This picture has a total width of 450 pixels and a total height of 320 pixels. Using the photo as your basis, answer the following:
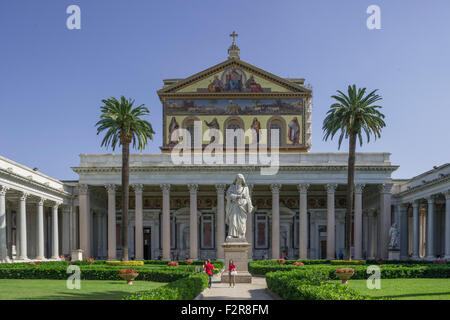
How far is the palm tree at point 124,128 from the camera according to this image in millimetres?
38719

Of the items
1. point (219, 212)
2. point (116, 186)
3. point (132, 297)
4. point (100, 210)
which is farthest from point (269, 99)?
point (132, 297)

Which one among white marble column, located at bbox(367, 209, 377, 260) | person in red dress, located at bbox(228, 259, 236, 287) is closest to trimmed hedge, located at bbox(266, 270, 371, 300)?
person in red dress, located at bbox(228, 259, 236, 287)

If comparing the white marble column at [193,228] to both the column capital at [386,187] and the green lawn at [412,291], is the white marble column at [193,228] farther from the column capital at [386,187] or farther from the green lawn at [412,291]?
the green lawn at [412,291]

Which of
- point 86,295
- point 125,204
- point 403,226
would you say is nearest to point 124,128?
point 125,204

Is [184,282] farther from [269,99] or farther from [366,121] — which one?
[269,99]

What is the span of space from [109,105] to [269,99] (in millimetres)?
18992

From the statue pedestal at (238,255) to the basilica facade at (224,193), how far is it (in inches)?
852

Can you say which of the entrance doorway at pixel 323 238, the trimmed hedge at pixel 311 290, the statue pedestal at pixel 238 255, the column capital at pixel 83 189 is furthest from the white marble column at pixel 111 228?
the trimmed hedge at pixel 311 290

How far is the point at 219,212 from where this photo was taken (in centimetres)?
4641

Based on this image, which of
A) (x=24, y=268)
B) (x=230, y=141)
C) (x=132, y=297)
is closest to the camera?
(x=132, y=297)

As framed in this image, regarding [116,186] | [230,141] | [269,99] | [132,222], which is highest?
[269,99]

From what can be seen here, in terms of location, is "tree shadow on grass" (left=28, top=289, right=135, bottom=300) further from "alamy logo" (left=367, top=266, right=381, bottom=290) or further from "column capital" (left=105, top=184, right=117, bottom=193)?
"column capital" (left=105, top=184, right=117, bottom=193)

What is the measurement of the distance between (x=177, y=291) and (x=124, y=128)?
26361 mm

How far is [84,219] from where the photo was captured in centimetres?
4666
